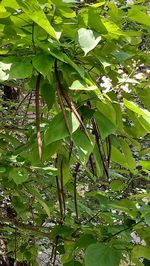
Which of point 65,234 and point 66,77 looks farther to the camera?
point 65,234

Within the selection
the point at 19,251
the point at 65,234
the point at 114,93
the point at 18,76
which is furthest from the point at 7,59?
the point at 19,251

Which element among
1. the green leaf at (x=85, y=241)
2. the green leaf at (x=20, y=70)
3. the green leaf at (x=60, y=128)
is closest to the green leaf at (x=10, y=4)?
the green leaf at (x=20, y=70)

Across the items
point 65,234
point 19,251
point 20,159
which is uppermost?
point 20,159

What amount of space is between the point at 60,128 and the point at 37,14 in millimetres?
213

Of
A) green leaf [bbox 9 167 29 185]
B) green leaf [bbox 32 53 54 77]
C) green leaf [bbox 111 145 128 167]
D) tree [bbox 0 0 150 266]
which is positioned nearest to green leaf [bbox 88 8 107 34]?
tree [bbox 0 0 150 266]

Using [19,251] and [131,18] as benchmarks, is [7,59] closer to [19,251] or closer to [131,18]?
[131,18]

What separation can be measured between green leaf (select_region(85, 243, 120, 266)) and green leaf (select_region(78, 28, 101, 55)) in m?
0.57

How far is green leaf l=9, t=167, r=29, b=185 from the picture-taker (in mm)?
1258

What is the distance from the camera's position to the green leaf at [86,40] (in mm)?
806

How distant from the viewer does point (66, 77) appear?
925 millimetres

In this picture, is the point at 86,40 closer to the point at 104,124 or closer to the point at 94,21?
the point at 94,21

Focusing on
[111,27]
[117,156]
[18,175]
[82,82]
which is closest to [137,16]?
[111,27]

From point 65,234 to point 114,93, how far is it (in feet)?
1.87

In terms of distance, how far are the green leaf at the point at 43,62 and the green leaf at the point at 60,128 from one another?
9cm
